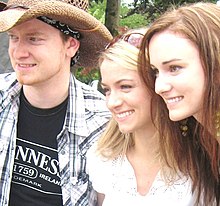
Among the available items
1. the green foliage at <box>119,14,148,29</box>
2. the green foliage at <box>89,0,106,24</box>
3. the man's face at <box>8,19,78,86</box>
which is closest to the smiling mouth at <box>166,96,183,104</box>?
the man's face at <box>8,19,78,86</box>

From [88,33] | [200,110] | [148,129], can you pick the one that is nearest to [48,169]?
[148,129]

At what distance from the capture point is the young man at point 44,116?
2.94 meters

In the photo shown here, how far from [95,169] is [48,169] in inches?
13.3

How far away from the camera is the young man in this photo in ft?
9.64

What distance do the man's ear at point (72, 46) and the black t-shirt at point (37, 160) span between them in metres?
0.37

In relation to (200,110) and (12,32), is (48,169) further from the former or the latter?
(200,110)

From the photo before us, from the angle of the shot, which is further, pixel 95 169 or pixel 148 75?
pixel 95 169

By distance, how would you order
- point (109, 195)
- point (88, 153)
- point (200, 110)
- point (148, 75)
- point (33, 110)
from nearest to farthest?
point (200, 110), point (148, 75), point (109, 195), point (88, 153), point (33, 110)

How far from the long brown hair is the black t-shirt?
2.41 ft

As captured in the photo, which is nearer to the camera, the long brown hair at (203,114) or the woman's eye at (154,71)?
the long brown hair at (203,114)

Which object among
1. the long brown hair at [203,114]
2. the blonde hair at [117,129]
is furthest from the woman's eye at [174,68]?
the blonde hair at [117,129]

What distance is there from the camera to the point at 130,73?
99.7 inches

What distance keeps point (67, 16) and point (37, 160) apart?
0.83 m

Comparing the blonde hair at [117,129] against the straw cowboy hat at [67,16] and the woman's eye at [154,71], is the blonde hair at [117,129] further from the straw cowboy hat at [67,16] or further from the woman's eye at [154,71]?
the straw cowboy hat at [67,16]
